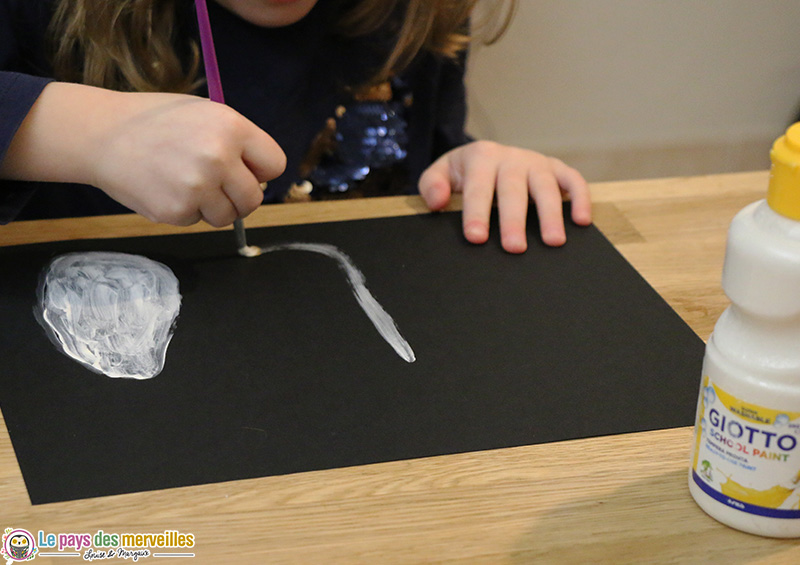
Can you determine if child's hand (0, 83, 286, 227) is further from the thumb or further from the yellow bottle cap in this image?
the yellow bottle cap

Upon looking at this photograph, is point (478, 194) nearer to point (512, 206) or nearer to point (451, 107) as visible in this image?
point (512, 206)

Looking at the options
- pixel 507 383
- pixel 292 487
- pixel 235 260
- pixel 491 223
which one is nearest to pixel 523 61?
pixel 491 223

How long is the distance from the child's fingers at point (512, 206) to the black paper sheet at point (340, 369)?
17mm

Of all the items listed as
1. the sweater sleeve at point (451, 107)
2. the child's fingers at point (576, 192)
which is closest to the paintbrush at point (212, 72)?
the child's fingers at point (576, 192)

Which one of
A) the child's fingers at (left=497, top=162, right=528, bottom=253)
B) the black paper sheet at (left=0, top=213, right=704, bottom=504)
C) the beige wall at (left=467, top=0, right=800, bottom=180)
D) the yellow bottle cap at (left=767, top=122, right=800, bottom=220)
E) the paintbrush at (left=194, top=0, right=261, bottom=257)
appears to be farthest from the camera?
the beige wall at (left=467, top=0, right=800, bottom=180)

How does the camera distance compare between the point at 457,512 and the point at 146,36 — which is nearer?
the point at 457,512

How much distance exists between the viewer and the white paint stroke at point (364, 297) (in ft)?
1.82

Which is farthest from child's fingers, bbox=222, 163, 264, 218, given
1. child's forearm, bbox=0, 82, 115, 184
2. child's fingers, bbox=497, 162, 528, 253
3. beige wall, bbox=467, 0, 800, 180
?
beige wall, bbox=467, 0, 800, 180

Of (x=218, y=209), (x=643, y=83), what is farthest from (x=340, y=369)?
(x=643, y=83)

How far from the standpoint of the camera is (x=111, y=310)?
594mm

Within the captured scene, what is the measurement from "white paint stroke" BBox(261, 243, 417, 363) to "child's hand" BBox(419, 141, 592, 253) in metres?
0.13

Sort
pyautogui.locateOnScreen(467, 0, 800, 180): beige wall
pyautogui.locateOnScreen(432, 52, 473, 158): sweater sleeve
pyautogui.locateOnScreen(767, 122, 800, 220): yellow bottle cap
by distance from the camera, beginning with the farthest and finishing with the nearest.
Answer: pyautogui.locateOnScreen(467, 0, 800, 180): beige wall
pyautogui.locateOnScreen(432, 52, 473, 158): sweater sleeve
pyautogui.locateOnScreen(767, 122, 800, 220): yellow bottle cap

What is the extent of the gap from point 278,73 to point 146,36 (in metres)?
0.18

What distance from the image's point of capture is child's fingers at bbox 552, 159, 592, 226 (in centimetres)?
75
